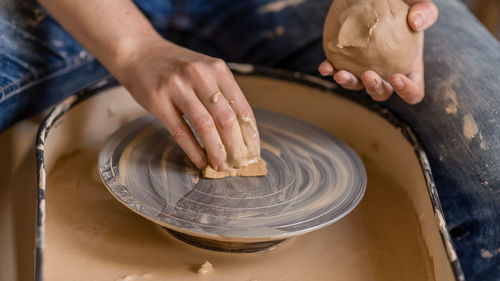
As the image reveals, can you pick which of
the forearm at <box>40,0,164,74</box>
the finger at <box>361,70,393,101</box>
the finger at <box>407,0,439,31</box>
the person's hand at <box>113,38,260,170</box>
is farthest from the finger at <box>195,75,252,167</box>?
the finger at <box>407,0,439,31</box>

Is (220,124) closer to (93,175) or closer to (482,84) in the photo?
(93,175)

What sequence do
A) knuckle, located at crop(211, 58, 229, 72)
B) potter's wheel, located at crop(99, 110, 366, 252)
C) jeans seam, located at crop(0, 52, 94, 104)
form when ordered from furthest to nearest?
1. jeans seam, located at crop(0, 52, 94, 104)
2. knuckle, located at crop(211, 58, 229, 72)
3. potter's wheel, located at crop(99, 110, 366, 252)

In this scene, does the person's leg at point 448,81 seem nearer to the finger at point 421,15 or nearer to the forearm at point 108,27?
the finger at point 421,15

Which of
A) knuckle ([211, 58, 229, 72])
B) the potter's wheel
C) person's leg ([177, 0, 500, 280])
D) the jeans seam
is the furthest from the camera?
the jeans seam

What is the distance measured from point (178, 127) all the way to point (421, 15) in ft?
1.96

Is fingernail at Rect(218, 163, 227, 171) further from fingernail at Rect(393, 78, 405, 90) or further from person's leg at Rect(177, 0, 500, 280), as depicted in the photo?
person's leg at Rect(177, 0, 500, 280)

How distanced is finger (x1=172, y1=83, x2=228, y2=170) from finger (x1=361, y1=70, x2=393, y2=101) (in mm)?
366

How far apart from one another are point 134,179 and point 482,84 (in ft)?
2.86

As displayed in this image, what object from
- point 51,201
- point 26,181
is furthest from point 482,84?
point 26,181

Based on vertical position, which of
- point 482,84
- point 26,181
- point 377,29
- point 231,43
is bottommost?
point 26,181

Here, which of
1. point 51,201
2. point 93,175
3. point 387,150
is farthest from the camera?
point 387,150

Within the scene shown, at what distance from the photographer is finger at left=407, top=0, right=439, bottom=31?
1095 mm

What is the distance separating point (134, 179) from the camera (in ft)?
3.30

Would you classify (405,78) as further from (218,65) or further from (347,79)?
(218,65)
